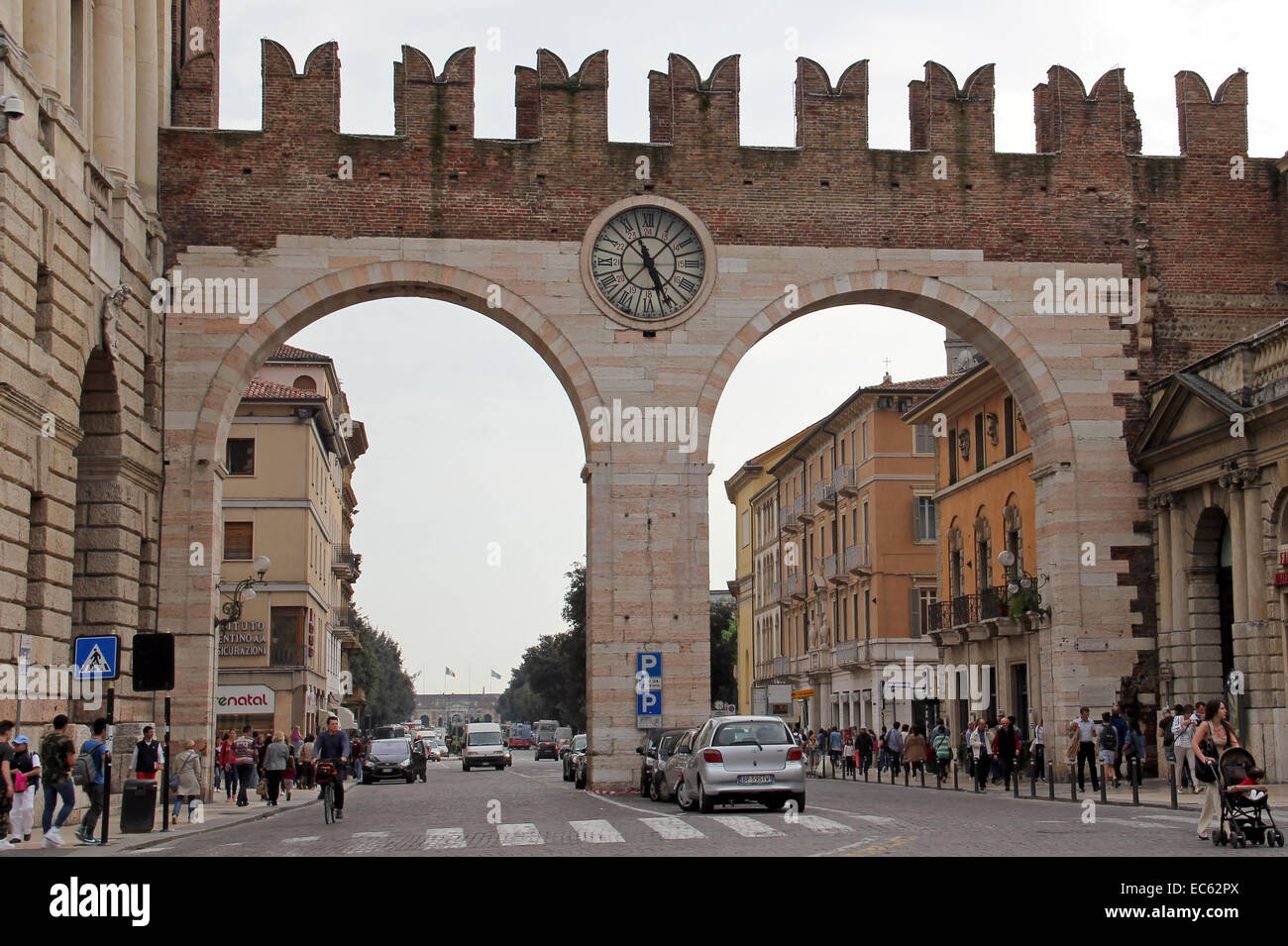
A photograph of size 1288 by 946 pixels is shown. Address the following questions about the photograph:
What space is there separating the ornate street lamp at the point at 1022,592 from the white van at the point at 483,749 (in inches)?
1098

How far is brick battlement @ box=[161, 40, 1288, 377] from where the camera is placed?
93.8 feet

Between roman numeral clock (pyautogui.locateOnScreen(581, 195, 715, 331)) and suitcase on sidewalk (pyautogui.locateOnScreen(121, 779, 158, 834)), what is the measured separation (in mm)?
11426

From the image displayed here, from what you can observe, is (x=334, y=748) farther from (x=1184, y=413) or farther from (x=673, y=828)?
(x=1184, y=413)

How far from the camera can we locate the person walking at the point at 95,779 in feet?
63.2

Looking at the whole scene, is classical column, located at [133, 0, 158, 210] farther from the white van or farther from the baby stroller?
the white van

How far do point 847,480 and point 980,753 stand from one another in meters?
29.8

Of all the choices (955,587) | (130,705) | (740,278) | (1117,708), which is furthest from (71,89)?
(955,587)

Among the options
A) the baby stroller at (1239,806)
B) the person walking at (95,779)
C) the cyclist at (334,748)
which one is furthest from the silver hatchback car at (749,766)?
the person walking at (95,779)

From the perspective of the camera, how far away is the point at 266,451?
52.2 m

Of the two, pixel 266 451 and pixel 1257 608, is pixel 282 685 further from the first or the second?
pixel 1257 608

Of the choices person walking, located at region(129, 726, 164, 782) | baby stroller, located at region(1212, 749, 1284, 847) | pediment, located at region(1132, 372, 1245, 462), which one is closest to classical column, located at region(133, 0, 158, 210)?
person walking, located at region(129, 726, 164, 782)

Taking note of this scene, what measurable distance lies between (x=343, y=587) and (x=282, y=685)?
25759 mm

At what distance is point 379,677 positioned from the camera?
10619 centimetres

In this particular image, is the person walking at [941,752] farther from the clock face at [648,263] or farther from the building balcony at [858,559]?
the building balcony at [858,559]
